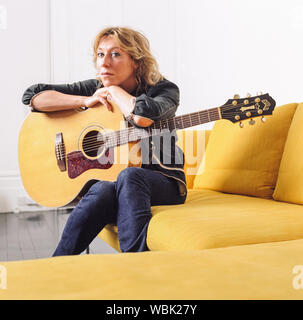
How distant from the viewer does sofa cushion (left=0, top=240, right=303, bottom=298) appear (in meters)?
0.45

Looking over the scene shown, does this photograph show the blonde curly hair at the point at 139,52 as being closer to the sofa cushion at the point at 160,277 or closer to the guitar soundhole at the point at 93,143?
the guitar soundhole at the point at 93,143

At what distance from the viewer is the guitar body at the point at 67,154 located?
1.56 meters

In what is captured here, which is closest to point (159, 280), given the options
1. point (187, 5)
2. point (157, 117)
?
point (157, 117)

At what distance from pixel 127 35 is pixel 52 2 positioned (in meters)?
2.36

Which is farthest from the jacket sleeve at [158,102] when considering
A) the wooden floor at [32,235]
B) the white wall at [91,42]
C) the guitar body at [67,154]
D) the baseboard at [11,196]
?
the baseboard at [11,196]

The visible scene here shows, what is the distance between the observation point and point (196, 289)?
47 centimetres

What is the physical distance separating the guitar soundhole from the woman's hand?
122mm

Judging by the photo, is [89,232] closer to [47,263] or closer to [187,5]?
[47,263]

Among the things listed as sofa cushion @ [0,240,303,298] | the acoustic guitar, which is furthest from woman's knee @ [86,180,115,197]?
sofa cushion @ [0,240,303,298]

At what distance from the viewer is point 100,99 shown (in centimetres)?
162

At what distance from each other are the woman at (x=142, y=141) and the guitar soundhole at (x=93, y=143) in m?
0.13

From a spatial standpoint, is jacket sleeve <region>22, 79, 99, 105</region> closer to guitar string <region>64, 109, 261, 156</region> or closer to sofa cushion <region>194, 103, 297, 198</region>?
guitar string <region>64, 109, 261, 156</region>

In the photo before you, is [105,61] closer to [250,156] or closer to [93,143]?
[93,143]

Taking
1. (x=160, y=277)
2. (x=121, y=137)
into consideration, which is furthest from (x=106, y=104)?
(x=160, y=277)
